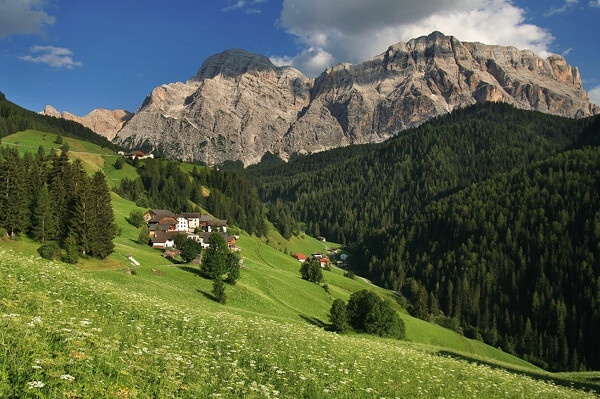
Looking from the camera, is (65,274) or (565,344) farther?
(565,344)

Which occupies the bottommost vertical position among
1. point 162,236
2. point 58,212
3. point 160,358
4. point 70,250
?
point 162,236

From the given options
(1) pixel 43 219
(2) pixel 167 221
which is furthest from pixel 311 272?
(1) pixel 43 219

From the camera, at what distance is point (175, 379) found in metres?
10.7

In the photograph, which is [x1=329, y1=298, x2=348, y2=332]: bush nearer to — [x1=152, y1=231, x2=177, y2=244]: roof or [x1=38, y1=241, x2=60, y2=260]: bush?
[x1=38, y1=241, x2=60, y2=260]: bush

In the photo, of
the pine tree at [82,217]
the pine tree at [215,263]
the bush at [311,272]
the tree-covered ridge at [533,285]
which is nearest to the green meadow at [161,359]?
the pine tree at [82,217]

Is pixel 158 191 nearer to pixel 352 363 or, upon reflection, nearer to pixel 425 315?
pixel 425 315

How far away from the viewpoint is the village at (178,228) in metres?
101

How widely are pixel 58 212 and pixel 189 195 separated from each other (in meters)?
118

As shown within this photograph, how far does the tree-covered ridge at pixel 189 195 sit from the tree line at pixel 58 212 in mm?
87953

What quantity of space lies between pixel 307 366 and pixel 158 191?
163 metres

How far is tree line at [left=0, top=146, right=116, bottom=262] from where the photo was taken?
53.8m

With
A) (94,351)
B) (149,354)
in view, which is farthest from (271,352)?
(94,351)

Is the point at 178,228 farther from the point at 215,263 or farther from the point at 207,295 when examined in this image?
the point at 207,295

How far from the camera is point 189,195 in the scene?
175250 mm
